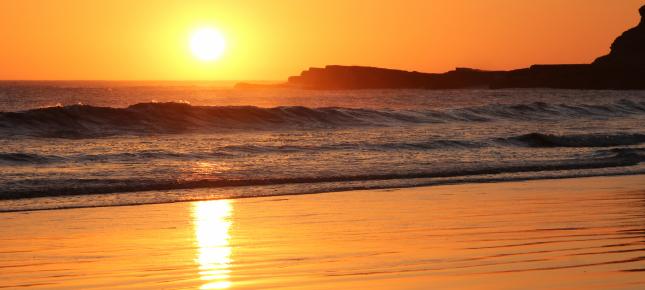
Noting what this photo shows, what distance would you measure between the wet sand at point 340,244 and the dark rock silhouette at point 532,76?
104322 millimetres

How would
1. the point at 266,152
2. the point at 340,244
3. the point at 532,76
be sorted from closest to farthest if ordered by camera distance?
the point at 340,244, the point at 266,152, the point at 532,76

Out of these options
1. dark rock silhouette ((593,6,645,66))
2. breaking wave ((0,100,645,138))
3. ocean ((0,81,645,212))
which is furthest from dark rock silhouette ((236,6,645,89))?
ocean ((0,81,645,212))

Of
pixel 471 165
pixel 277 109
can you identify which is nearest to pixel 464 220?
pixel 471 165

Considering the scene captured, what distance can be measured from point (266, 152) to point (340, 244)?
46.9 ft

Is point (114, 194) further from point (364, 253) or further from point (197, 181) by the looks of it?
point (364, 253)

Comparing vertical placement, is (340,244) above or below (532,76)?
below

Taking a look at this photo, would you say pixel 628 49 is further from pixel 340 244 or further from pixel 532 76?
pixel 340 244

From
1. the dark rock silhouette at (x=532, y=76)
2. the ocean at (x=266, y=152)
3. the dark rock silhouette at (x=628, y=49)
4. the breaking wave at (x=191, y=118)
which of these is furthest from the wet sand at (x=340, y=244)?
the dark rock silhouette at (x=628, y=49)

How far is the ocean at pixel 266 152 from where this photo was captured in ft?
56.7

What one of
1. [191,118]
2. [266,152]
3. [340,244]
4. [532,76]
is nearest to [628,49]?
[532,76]

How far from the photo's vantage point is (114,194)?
1633 cm

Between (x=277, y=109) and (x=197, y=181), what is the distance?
20648 mm

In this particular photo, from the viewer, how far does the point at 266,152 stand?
80.5ft

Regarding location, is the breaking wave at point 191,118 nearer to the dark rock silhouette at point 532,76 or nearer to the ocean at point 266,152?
the ocean at point 266,152
